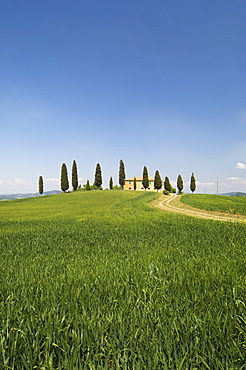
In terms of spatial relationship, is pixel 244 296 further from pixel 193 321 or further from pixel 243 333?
pixel 193 321

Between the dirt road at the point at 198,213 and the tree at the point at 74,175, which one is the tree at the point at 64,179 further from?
the dirt road at the point at 198,213

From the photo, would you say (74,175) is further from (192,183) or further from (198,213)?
(198,213)

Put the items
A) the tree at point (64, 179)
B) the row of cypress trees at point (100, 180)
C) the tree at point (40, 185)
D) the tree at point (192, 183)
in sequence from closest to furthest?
the tree at point (64, 179) → the row of cypress trees at point (100, 180) → the tree at point (40, 185) → the tree at point (192, 183)

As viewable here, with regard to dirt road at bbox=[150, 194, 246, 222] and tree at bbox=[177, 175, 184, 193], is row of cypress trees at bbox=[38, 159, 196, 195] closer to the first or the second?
tree at bbox=[177, 175, 184, 193]

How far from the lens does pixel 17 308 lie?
10.3 ft

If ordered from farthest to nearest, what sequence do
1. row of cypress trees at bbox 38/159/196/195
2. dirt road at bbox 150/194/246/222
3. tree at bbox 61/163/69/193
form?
row of cypress trees at bbox 38/159/196/195 → tree at bbox 61/163/69/193 → dirt road at bbox 150/194/246/222

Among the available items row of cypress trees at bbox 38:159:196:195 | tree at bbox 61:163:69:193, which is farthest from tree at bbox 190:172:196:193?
tree at bbox 61:163:69:193

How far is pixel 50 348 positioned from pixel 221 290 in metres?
2.91

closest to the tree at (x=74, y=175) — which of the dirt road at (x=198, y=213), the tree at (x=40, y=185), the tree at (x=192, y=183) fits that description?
the tree at (x=40, y=185)

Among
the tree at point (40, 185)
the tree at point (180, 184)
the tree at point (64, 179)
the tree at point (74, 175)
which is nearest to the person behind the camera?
the tree at point (64, 179)

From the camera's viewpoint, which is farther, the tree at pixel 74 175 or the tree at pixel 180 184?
the tree at pixel 180 184

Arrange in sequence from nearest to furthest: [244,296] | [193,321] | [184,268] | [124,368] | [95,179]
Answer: [124,368]
[193,321]
[244,296]
[184,268]
[95,179]

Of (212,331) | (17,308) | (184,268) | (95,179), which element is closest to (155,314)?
(212,331)

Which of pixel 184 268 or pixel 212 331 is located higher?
pixel 212 331
